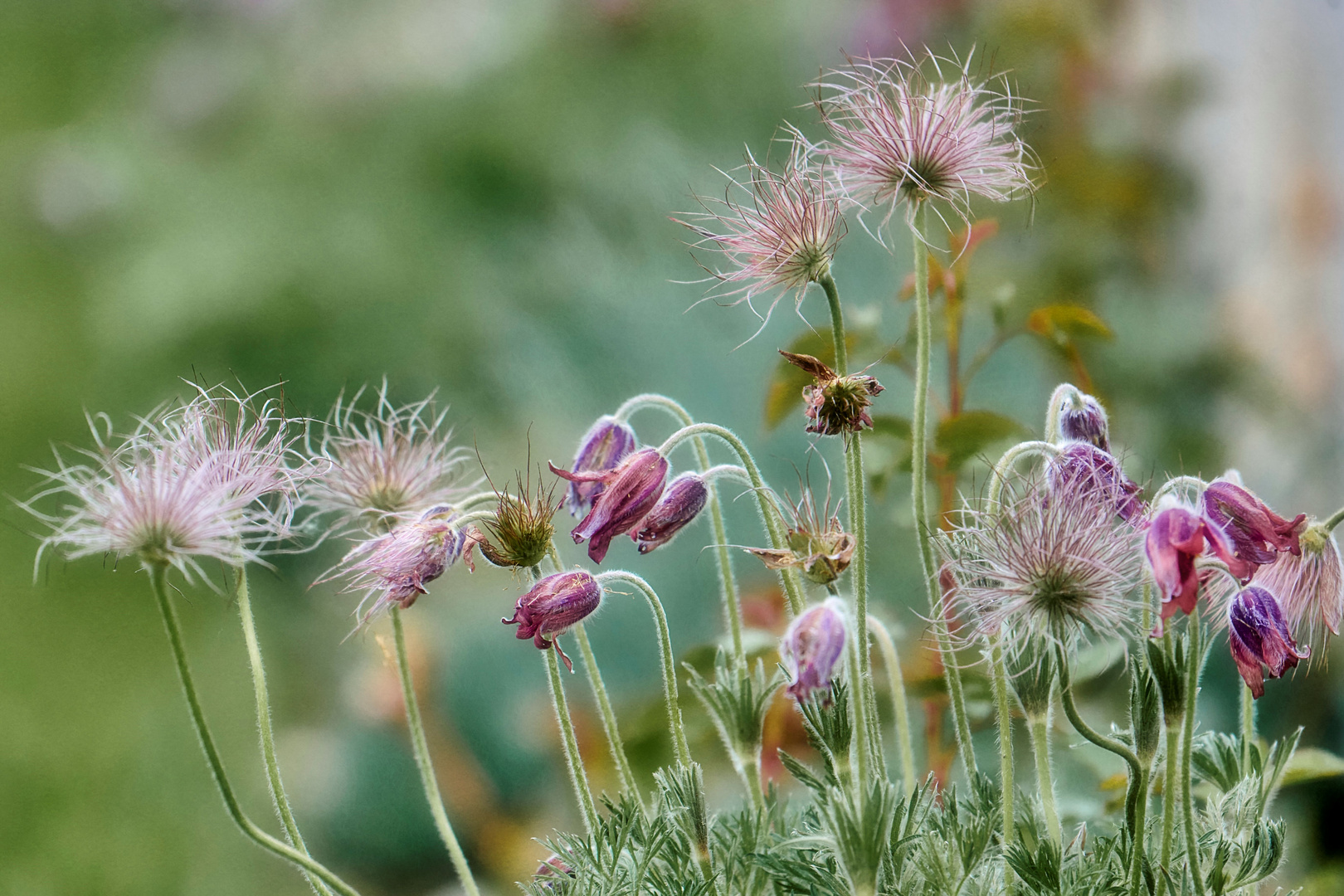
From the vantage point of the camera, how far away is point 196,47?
136cm

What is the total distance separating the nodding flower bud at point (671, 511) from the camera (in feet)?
1.00

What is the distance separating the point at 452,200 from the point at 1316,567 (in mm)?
1068

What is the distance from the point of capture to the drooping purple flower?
0.94 ft

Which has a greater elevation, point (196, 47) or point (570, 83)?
point (196, 47)

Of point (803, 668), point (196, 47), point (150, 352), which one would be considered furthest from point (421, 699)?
point (196, 47)

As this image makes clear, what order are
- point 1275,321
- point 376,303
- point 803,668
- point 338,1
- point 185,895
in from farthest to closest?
point 338,1, point 376,303, point 185,895, point 1275,321, point 803,668

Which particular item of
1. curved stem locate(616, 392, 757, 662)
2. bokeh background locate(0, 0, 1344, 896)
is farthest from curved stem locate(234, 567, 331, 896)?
bokeh background locate(0, 0, 1344, 896)

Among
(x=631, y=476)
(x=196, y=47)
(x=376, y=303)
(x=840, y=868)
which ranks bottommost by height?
(x=840, y=868)

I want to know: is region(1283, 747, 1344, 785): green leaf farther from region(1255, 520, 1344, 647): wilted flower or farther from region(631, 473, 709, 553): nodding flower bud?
region(631, 473, 709, 553): nodding flower bud

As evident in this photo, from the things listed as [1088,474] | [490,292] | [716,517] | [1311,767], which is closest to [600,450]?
[716,517]

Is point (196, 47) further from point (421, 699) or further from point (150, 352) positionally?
point (421, 699)

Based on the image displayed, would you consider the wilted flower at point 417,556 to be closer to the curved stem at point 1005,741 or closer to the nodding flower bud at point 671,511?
the nodding flower bud at point 671,511

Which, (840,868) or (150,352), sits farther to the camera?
(150,352)

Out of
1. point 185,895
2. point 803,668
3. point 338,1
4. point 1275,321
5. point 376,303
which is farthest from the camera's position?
point 338,1
